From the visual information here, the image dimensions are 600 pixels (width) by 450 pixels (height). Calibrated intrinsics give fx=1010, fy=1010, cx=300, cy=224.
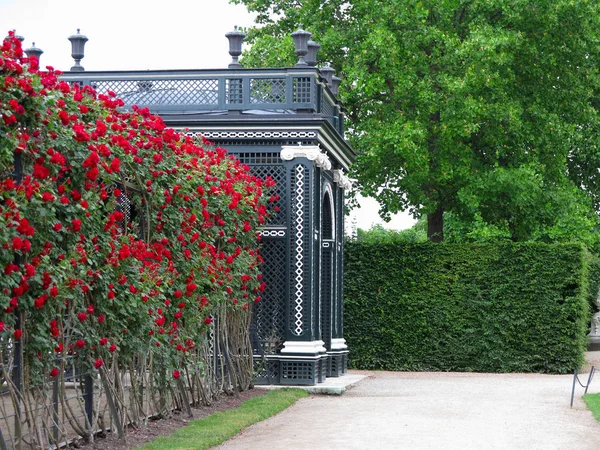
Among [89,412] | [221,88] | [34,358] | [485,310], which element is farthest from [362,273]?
[34,358]

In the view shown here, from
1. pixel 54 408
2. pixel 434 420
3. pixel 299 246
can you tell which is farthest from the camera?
pixel 299 246

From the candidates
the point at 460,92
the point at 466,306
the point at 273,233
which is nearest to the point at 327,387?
the point at 273,233

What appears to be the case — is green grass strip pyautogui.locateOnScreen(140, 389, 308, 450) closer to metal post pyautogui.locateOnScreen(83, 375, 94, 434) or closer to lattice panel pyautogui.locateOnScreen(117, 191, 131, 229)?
metal post pyautogui.locateOnScreen(83, 375, 94, 434)

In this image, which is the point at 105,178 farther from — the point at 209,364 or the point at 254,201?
the point at 254,201

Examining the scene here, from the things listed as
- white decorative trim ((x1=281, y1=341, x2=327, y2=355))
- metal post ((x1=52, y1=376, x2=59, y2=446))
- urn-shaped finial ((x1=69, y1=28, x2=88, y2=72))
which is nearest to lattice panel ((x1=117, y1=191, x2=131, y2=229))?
metal post ((x1=52, y1=376, x2=59, y2=446))

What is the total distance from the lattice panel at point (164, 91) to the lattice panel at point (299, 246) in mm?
1908

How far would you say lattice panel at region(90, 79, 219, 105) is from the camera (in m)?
16.1

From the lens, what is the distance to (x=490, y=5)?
24.0 meters

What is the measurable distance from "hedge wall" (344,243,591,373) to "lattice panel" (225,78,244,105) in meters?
6.22

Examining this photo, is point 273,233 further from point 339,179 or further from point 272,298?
point 339,179

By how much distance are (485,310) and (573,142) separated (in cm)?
748

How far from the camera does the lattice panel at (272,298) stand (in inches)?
619

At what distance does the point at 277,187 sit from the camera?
52.0ft

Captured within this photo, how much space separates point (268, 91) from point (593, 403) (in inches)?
266
